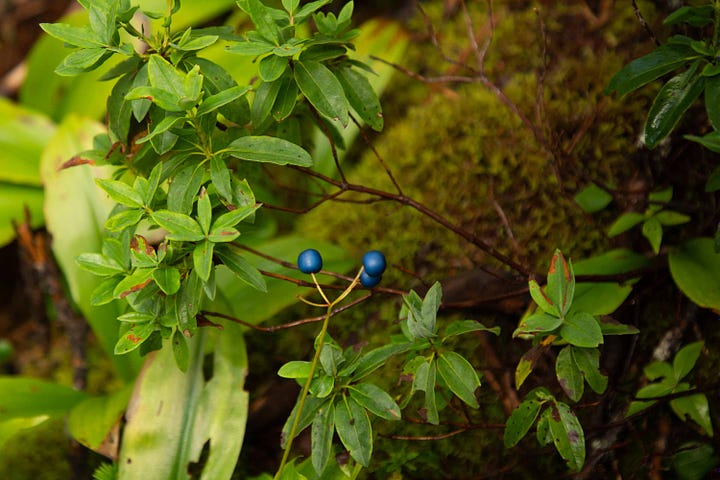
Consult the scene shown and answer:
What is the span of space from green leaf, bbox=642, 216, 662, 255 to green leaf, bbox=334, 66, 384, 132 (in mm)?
721

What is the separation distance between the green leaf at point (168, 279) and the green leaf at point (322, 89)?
43 centimetres

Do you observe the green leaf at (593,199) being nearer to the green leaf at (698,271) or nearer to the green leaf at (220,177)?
the green leaf at (698,271)

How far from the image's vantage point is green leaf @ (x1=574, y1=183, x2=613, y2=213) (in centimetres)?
180

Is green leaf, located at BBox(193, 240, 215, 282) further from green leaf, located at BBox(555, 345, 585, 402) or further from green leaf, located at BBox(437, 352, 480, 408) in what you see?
green leaf, located at BBox(555, 345, 585, 402)

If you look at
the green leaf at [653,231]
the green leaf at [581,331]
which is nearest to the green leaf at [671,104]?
the green leaf at [653,231]

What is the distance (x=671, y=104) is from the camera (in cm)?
134

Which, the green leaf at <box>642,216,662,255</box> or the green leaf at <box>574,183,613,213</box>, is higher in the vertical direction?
the green leaf at <box>642,216,662,255</box>

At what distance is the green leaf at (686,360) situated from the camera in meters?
1.46

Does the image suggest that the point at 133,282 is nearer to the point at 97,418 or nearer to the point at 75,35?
the point at 75,35

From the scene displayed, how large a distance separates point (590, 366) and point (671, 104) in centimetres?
57

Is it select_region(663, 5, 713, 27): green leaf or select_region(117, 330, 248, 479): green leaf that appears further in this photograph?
select_region(117, 330, 248, 479): green leaf

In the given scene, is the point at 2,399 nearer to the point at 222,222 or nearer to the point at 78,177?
the point at 78,177

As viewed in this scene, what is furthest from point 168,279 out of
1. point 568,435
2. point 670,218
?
point 670,218

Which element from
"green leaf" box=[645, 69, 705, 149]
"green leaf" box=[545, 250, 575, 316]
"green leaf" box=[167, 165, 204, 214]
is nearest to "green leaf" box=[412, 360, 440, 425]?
"green leaf" box=[545, 250, 575, 316]
